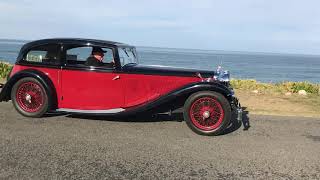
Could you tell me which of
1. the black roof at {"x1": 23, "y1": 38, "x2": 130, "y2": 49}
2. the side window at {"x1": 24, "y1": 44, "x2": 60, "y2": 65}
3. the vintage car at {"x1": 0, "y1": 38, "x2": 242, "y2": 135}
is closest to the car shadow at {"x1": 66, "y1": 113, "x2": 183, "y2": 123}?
the vintage car at {"x1": 0, "y1": 38, "x2": 242, "y2": 135}

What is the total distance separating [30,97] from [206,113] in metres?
3.24

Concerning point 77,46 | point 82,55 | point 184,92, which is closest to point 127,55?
point 82,55

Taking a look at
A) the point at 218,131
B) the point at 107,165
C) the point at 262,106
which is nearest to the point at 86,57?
the point at 218,131

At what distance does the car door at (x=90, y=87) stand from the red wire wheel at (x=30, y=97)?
1.52 feet

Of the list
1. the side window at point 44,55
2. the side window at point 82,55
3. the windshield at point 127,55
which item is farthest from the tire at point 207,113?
the side window at point 44,55

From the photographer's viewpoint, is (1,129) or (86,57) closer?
(1,129)

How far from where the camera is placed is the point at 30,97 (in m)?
8.38

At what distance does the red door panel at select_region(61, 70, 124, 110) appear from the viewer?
805 centimetres

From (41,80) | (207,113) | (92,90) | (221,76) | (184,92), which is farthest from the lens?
(41,80)

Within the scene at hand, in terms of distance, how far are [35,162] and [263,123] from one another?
4.57 m

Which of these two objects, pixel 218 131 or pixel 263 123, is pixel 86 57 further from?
pixel 263 123

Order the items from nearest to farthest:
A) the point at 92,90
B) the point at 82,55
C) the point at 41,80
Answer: the point at 92,90, the point at 41,80, the point at 82,55

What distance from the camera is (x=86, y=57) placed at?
27.6ft

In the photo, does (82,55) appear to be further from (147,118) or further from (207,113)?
(207,113)
